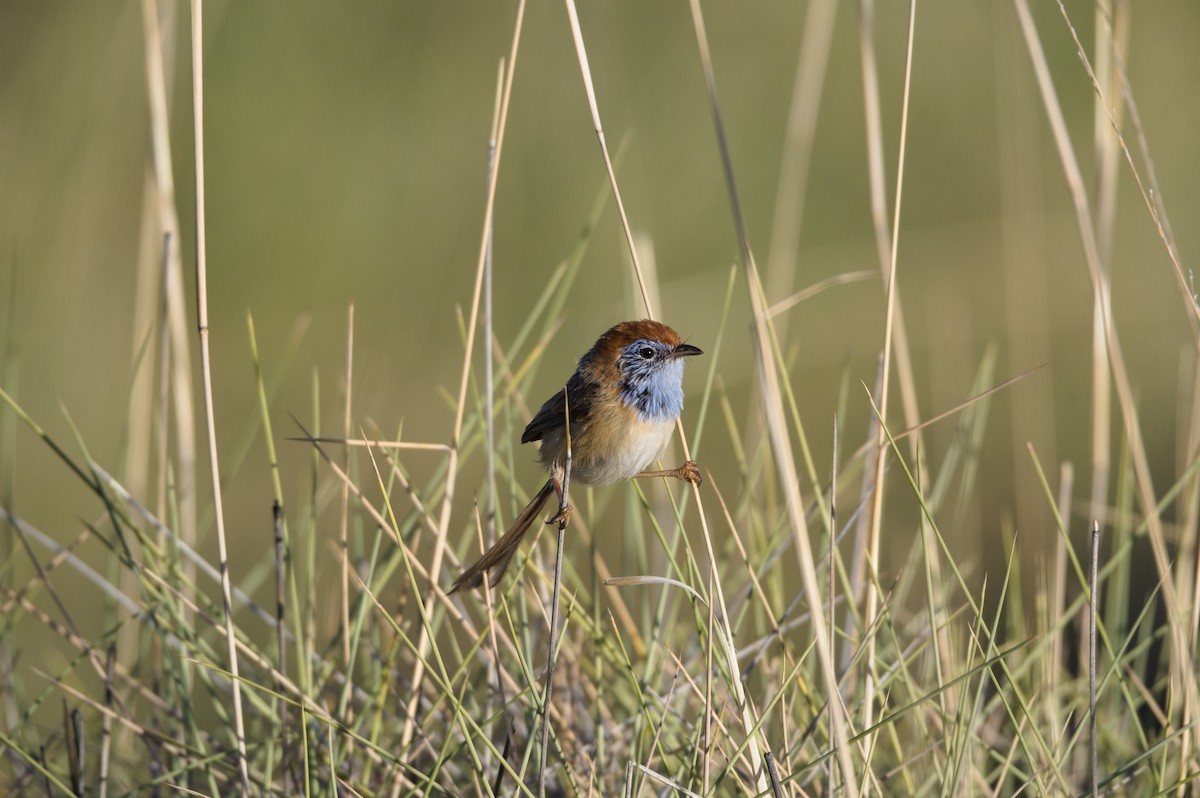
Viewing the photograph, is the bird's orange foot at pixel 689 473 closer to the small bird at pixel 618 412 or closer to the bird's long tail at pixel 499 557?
the small bird at pixel 618 412

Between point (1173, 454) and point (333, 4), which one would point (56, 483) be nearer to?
point (333, 4)

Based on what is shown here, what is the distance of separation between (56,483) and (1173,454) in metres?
4.93

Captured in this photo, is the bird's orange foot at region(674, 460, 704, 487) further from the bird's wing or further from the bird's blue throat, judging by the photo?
the bird's wing

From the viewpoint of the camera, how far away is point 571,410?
285 centimetres

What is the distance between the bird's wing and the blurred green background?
2.25 meters

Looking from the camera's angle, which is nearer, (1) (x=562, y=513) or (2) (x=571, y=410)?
(1) (x=562, y=513)

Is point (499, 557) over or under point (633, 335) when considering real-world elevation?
under

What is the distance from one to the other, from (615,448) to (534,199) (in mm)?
3629

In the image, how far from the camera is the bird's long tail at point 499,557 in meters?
2.36

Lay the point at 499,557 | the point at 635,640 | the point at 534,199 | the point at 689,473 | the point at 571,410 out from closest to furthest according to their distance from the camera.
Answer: the point at 499,557 → the point at 689,473 → the point at 635,640 → the point at 571,410 → the point at 534,199

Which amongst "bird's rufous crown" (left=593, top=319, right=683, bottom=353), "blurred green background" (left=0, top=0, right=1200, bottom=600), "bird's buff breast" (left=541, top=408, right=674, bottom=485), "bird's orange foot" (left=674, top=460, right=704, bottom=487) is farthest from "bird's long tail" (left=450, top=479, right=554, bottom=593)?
"blurred green background" (left=0, top=0, right=1200, bottom=600)

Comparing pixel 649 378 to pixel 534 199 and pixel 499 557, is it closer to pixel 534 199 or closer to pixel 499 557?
pixel 499 557

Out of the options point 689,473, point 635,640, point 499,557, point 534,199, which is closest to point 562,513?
point 499,557

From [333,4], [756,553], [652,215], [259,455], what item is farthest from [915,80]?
[756,553]
